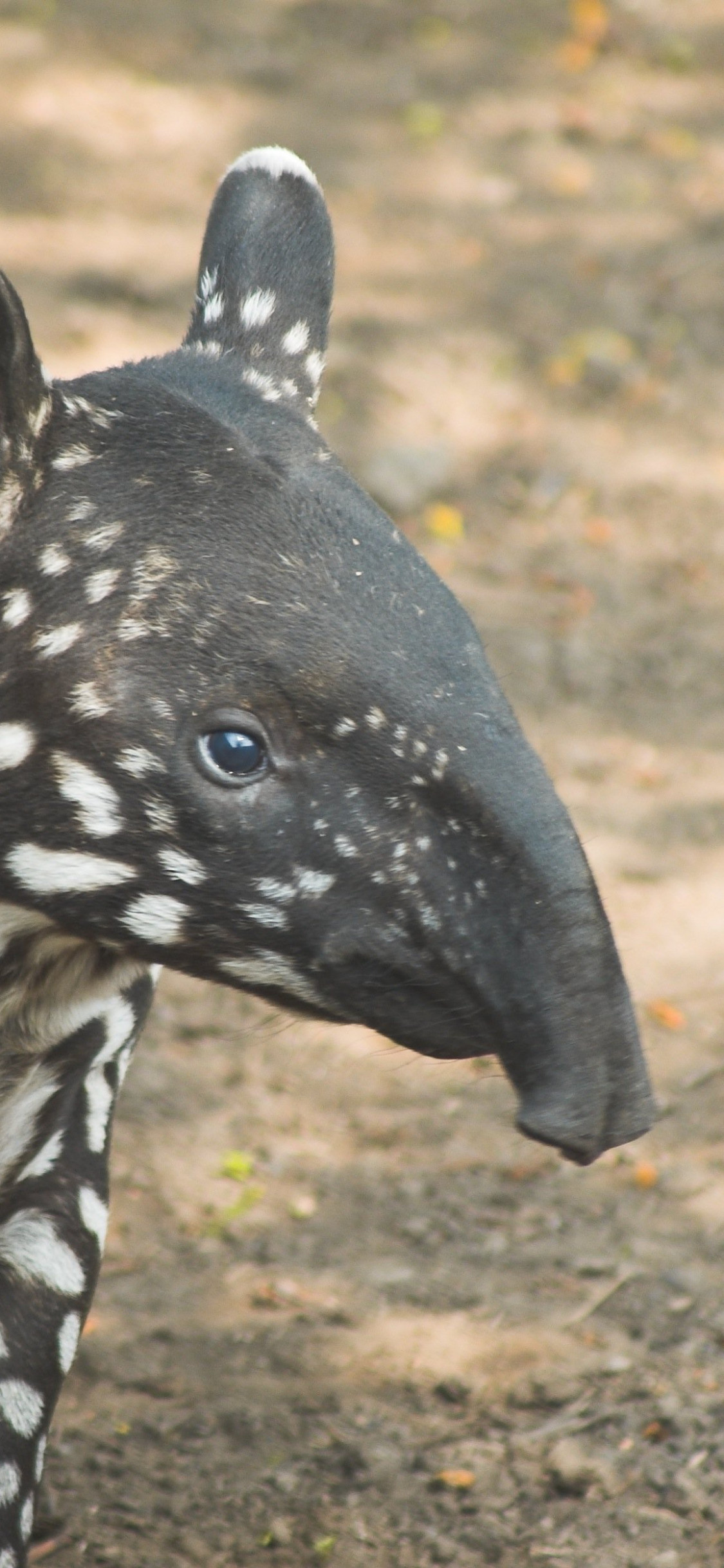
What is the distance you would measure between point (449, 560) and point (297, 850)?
448 centimetres

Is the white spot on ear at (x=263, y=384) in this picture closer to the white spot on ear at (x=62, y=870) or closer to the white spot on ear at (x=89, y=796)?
the white spot on ear at (x=89, y=796)

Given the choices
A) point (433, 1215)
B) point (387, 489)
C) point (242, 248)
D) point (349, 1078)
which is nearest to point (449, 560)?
point (387, 489)

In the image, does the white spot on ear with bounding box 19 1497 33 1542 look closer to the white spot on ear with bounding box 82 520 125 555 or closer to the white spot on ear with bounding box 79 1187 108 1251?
the white spot on ear with bounding box 79 1187 108 1251

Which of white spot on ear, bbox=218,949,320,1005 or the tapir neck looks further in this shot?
the tapir neck

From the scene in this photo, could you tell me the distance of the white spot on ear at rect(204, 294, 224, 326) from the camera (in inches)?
146

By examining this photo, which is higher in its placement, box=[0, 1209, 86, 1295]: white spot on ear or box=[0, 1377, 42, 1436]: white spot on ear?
box=[0, 1209, 86, 1295]: white spot on ear

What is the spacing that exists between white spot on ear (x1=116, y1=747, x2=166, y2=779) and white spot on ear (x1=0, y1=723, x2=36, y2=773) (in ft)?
0.57

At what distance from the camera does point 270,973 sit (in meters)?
3.16

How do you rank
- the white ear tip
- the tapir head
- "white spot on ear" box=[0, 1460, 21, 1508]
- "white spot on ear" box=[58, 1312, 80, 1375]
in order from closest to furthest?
the tapir head < "white spot on ear" box=[0, 1460, 21, 1508] < "white spot on ear" box=[58, 1312, 80, 1375] < the white ear tip

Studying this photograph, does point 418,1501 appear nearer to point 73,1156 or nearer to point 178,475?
point 73,1156

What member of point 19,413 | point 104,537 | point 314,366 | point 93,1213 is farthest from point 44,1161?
point 314,366

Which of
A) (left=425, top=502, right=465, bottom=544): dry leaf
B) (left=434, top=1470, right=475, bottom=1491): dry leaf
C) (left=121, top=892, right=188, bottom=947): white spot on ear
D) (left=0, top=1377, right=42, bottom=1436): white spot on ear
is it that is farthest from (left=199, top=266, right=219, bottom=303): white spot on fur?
(left=425, top=502, right=465, bottom=544): dry leaf

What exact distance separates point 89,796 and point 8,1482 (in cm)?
136

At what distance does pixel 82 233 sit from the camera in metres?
8.75
